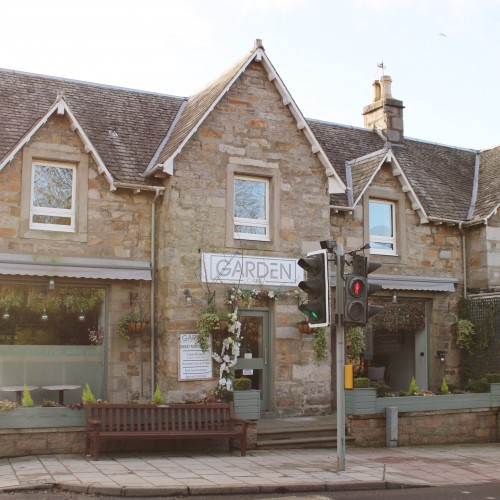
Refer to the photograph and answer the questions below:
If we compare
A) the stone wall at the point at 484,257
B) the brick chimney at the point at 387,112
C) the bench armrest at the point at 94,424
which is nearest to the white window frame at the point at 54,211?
the bench armrest at the point at 94,424

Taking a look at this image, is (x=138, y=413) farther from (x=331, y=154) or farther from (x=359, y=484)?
(x=331, y=154)

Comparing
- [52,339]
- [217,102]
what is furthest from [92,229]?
[217,102]

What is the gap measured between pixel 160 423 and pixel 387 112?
1253 cm

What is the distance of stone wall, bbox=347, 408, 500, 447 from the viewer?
14.8m

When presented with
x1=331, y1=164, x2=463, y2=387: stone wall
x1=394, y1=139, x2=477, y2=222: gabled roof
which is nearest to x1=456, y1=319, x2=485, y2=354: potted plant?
x1=331, y1=164, x2=463, y2=387: stone wall

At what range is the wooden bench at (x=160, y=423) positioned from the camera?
41.0 feet

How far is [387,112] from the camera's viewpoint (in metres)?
22.1

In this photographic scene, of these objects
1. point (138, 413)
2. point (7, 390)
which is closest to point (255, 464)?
point (138, 413)

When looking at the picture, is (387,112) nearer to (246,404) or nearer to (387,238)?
(387,238)

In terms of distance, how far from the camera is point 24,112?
16.6 meters

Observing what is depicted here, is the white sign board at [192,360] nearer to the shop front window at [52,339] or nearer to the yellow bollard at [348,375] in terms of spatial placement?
the shop front window at [52,339]

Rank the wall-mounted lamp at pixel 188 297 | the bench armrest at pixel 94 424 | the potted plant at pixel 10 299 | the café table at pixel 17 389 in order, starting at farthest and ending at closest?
the wall-mounted lamp at pixel 188 297 < the potted plant at pixel 10 299 < the café table at pixel 17 389 < the bench armrest at pixel 94 424

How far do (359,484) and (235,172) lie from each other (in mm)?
7725

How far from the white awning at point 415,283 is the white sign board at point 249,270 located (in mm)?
2412
